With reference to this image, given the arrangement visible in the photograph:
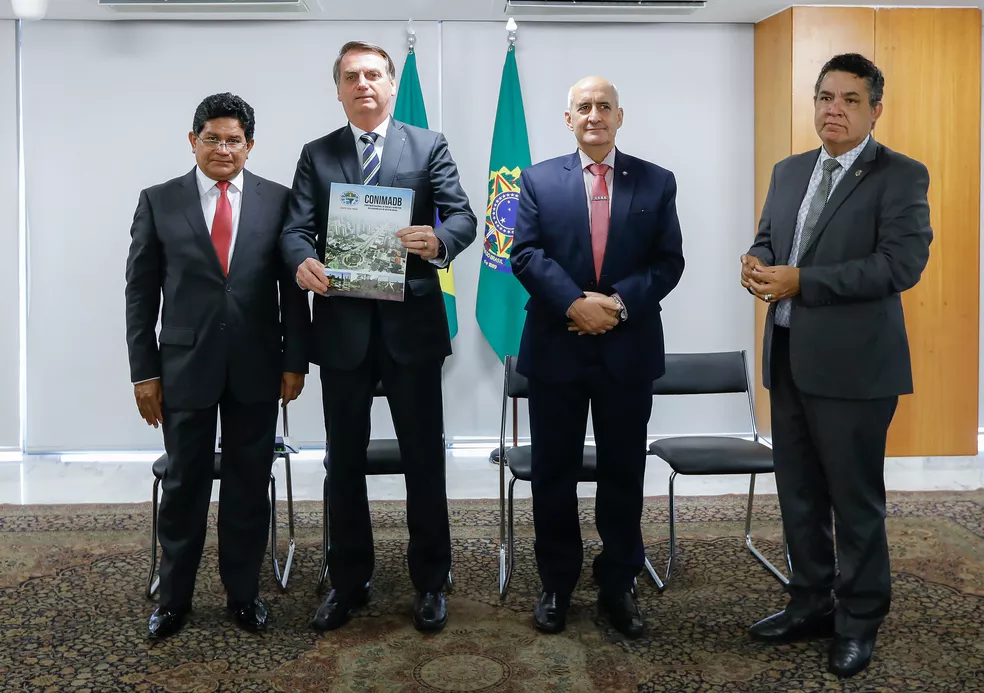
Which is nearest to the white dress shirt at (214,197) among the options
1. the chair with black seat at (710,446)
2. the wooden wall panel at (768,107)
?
the chair with black seat at (710,446)

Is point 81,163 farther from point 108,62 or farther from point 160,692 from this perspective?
point 160,692

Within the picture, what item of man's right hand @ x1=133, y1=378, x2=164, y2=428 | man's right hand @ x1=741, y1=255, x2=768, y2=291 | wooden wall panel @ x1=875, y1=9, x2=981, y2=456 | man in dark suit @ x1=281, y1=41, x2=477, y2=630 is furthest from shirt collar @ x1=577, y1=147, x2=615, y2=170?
wooden wall panel @ x1=875, y1=9, x2=981, y2=456

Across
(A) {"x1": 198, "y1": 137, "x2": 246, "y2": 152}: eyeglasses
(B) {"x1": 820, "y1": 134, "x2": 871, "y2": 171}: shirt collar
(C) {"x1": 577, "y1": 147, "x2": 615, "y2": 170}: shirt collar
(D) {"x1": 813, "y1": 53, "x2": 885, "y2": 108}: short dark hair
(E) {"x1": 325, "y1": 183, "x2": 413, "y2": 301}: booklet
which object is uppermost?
(D) {"x1": 813, "y1": 53, "x2": 885, "y2": 108}: short dark hair

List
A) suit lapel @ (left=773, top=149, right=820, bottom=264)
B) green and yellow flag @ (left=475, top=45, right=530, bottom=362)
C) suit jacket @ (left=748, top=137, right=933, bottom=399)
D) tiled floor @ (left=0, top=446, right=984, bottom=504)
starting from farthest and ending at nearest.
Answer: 1. green and yellow flag @ (left=475, top=45, right=530, bottom=362)
2. tiled floor @ (left=0, top=446, right=984, bottom=504)
3. suit lapel @ (left=773, top=149, right=820, bottom=264)
4. suit jacket @ (left=748, top=137, right=933, bottom=399)

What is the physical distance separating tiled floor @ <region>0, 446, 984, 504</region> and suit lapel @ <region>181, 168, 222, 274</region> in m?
2.07

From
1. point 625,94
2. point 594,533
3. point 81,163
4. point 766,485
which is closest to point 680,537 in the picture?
point 594,533

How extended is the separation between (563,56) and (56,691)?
4432 millimetres

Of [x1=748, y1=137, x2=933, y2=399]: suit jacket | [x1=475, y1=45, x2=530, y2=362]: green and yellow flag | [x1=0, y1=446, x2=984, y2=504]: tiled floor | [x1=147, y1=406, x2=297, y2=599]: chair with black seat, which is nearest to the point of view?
[x1=748, y1=137, x2=933, y2=399]: suit jacket

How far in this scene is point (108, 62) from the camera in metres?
5.36

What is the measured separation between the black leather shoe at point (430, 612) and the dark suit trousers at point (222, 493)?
0.53 meters

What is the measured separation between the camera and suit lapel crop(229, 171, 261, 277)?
2723 millimetres

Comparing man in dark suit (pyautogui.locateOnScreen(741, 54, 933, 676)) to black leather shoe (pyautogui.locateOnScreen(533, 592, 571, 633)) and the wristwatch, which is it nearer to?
the wristwatch

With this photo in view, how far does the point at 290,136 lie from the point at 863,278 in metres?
3.94

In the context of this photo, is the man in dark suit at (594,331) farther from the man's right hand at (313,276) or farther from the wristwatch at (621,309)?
the man's right hand at (313,276)
